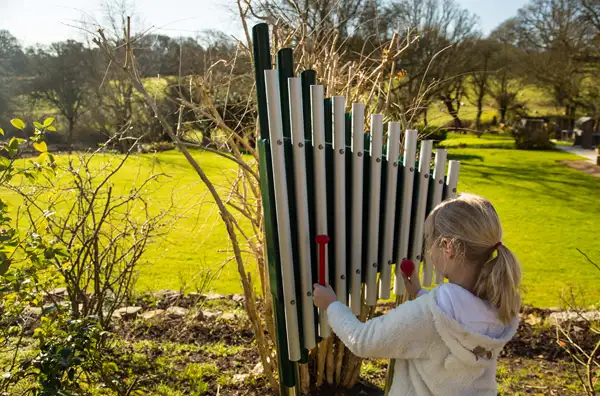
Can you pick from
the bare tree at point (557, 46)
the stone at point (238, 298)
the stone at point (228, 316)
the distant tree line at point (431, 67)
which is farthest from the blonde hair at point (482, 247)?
the bare tree at point (557, 46)

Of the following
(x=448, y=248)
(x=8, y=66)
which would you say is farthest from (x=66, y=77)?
(x=448, y=248)

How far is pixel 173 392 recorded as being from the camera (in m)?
3.66

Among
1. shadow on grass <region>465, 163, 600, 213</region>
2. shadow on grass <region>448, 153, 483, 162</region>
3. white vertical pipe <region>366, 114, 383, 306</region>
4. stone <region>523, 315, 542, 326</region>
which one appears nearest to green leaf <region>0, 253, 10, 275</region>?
white vertical pipe <region>366, 114, 383, 306</region>

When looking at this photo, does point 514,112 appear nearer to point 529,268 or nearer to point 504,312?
point 529,268

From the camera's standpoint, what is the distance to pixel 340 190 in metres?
2.26

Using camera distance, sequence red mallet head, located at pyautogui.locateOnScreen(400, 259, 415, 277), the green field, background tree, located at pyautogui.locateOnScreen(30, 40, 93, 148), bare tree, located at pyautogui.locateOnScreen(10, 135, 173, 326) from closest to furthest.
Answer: red mallet head, located at pyautogui.locateOnScreen(400, 259, 415, 277) → bare tree, located at pyautogui.locateOnScreen(10, 135, 173, 326) → the green field → background tree, located at pyautogui.locateOnScreen(30, 40, 93, 148)

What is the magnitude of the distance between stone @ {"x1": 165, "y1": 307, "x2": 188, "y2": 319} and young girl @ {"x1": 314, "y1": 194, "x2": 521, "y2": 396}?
12.6 feet

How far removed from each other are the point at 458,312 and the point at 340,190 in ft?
2.47

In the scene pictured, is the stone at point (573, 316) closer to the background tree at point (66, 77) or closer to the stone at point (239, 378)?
the stone at point (239, 378)

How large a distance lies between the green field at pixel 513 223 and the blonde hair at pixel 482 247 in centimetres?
179

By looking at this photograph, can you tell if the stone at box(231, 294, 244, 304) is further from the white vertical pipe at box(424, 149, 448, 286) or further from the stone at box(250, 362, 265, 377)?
the white vertical pipe at box(424, 149, 448, 286)

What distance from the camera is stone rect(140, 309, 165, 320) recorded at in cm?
533

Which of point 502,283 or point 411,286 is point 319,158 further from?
point 502,283

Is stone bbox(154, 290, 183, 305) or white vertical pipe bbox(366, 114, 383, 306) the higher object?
white vertical pipe bbox(366, 114, 383, 306)
